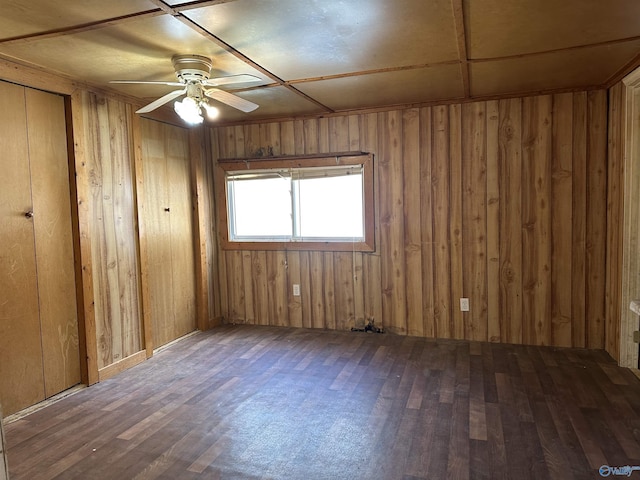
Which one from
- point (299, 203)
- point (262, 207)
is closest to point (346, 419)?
point (299, 203)

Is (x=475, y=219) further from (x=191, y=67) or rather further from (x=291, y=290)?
(x=191, y=67)

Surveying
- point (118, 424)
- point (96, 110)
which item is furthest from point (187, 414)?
point (96, 110)

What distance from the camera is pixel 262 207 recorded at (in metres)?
4.91

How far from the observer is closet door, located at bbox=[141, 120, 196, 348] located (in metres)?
→ 4.15

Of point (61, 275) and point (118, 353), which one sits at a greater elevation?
point (61, 275)

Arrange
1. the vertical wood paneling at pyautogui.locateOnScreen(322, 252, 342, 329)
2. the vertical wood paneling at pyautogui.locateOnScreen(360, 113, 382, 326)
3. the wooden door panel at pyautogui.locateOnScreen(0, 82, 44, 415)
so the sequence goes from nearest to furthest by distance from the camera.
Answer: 1. the wooden door panel at pyautogui.locateOnScreen(0, 82, 44, 415)
2. the vertical wood paneling at pyautogui.locateOnScreen(360, 113, 382, 326)
3. the vertical wood paneling at pyautogui.locateOnScreen(322, 252, 342, 329)

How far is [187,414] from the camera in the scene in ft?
9.42

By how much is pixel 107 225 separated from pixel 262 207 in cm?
174

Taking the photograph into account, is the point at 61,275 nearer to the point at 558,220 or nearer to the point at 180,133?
the point at 180,133

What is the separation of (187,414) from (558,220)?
11.3 ft

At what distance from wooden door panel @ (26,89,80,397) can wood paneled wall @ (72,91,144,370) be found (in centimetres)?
10

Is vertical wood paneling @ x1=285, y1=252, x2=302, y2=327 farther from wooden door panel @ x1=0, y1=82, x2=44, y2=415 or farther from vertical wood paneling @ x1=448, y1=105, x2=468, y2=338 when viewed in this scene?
wooden door panel @ x1=0, y1=82, x2=44, y2=415

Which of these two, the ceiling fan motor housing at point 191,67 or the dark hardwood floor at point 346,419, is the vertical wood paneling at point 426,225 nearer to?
the dark hardwood floor at point 346,419

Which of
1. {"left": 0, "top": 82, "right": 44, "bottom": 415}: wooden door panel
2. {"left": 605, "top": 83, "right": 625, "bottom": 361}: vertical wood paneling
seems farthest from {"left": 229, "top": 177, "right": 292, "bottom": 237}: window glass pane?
{"left": 605, "top": 83, "right": 625, "bottom": 361}: vertical wood paneling
